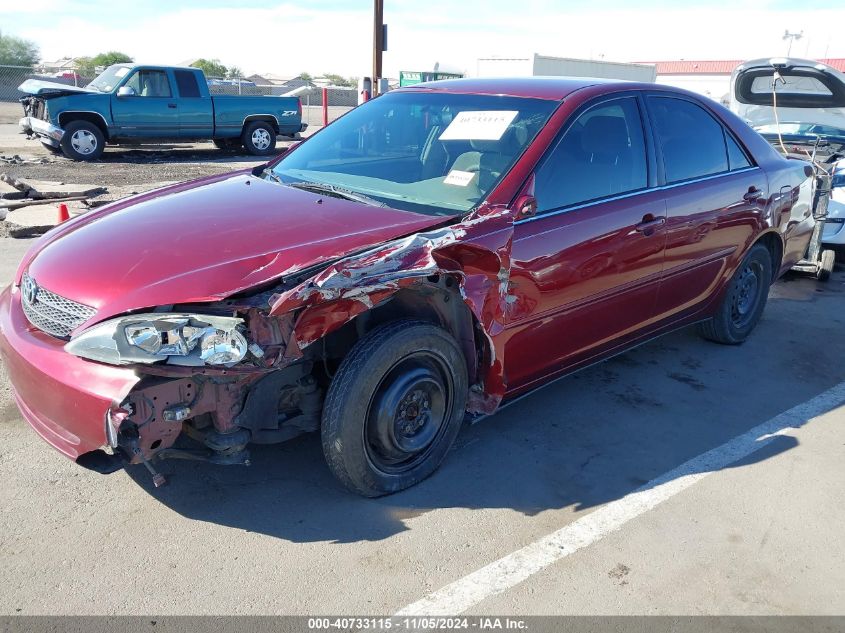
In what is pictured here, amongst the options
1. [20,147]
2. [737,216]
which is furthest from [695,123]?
[20,147]

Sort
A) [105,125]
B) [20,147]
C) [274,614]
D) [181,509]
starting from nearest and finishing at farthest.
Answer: [274,614] < [181,509] < [105,125] < [20,147]

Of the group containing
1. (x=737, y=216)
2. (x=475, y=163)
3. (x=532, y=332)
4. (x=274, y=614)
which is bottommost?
(x=274, y=614)

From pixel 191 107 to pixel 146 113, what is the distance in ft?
3.15

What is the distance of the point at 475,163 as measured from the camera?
3.49 metres

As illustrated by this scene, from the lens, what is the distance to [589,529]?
2998mm

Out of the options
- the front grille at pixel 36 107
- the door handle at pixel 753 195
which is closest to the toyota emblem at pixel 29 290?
the door handle at pixel 753 195

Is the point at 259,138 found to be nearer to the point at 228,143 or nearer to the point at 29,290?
the point at 228,143

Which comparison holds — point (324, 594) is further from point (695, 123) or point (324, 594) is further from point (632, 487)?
point (695, 123)

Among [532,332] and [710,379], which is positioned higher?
[532,332]

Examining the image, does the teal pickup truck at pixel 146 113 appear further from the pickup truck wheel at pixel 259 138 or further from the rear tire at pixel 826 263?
the rear tire at pixel 826 263

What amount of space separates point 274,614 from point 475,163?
2180 millimetres

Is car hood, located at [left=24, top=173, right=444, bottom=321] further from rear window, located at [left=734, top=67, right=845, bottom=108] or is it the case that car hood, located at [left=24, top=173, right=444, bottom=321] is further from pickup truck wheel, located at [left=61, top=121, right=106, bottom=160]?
pickup truck wheel, located at [left=61, top=121, right=106, bottom=160]

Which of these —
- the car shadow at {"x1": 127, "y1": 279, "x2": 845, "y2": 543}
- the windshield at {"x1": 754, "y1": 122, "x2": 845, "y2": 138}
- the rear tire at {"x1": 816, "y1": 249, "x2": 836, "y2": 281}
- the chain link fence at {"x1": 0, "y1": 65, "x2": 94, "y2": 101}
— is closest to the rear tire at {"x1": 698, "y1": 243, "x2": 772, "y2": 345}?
the car shadow at {"x1": 127, "y1": 279, "x2": 845, "y2": 543}

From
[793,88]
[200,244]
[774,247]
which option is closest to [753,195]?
[774,247]
